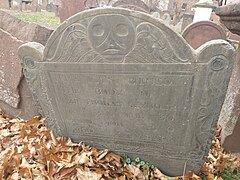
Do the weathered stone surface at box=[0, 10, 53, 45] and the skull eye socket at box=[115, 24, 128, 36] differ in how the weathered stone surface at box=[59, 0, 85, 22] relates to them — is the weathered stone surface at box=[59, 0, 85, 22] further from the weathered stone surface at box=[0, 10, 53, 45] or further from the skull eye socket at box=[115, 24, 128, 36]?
the skull eye socket at box=[115, 24, 128, 36]

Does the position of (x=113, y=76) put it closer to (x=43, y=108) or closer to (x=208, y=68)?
(x=208, y=68)

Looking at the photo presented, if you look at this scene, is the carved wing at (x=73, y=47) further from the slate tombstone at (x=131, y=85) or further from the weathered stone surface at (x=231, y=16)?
the weathered stone surface at (x=231, y=16)

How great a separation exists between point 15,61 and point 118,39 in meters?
1.48

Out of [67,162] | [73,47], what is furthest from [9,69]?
[67,162]

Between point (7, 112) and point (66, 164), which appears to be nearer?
point (66, 164)

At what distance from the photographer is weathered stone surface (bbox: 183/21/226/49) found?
191 inches

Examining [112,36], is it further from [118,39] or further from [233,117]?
[233,117]

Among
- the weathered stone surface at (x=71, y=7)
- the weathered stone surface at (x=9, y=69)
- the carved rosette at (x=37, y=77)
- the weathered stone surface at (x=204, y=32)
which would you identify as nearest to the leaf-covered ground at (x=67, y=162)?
the carved rosette at (x=37, y=77)

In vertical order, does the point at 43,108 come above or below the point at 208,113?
below

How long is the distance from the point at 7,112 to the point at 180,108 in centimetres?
235

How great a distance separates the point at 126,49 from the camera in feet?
5.38

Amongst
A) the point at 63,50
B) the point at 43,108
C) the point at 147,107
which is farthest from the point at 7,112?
the point at 147,107

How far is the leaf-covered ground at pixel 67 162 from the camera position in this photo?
1.87m

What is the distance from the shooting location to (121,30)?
159 cm
